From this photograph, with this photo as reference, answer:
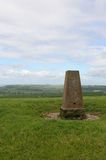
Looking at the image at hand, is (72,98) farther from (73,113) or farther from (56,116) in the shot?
(56,116)

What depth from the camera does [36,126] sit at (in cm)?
1634

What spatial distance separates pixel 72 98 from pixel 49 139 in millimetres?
5156

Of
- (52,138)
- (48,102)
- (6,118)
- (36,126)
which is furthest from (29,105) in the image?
(52,138)

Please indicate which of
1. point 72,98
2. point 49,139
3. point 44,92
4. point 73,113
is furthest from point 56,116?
point 44,92

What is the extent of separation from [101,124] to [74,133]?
7.19ft

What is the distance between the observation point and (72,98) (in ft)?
64.4

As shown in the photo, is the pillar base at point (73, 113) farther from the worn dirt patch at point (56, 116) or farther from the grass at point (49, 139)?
the grass at point (49, 139)

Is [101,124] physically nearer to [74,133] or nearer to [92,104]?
[74,133]

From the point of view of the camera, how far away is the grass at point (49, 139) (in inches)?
528

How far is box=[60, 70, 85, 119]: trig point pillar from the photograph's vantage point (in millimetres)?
19484

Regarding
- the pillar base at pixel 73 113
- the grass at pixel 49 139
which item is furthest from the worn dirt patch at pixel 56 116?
the grass at pixel 49 139

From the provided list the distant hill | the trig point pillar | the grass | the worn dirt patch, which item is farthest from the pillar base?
the distant hill

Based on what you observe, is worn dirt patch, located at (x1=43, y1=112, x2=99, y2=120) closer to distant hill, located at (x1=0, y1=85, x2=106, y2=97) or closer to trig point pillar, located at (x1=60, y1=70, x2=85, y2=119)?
trig point pillar, located at (x1=60, y1=70, x2=85, y2=119)

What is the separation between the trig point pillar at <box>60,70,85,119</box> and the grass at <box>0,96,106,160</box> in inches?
58.8
